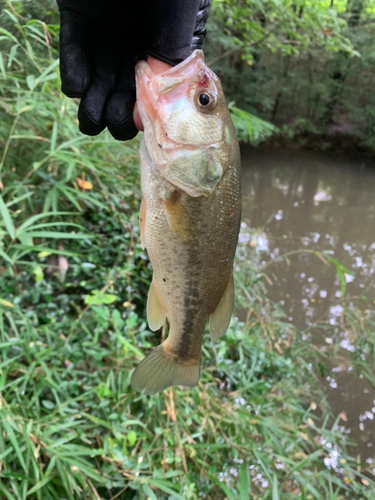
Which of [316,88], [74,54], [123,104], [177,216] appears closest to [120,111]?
[123,104]

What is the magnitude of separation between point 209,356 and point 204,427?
599 mm

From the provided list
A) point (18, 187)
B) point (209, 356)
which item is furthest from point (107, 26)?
point (209, 356)

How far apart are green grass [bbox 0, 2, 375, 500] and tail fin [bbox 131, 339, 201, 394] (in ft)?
2.16

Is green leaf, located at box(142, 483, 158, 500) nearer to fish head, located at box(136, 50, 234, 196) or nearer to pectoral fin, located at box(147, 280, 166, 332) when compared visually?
pectoral fin, located at box(147, 280, 166, 332)

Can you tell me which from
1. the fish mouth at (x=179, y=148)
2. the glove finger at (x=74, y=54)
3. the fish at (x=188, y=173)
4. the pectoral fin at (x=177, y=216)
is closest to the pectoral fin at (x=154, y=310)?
the fish at (x=188, y=173)

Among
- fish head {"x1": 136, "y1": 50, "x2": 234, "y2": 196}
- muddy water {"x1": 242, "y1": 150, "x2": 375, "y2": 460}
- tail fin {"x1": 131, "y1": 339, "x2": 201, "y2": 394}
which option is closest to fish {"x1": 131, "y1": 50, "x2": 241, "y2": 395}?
fish head {"x1": 136, "y1": 50, "x2": 234, "y2": 196}

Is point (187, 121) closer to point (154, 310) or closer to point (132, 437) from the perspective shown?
point (154, 310)

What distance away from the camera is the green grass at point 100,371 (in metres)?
1.75

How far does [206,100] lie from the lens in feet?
3.79

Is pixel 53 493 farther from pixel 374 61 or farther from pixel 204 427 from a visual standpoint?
pixel 374 61

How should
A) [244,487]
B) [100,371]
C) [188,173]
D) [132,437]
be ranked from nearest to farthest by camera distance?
[188,173], [244,487], [132,437], [100,371]

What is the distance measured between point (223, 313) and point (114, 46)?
3.52 ft

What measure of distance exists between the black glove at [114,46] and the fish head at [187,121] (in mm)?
119

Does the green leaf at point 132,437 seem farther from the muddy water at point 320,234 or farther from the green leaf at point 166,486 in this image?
the muddy water at point 320,234
